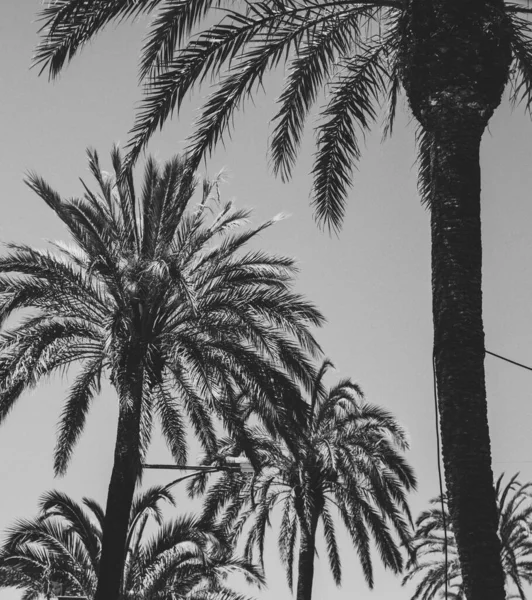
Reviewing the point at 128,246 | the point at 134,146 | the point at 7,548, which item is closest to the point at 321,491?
the point at 7,548

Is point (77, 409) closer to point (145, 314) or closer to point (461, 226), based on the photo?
point (145, 314)

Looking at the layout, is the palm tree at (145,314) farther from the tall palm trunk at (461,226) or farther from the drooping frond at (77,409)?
the tall palm trunk at (461,226)

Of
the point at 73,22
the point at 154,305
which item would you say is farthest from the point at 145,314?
the point at 73,22

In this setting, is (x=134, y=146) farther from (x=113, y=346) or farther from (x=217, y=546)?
(x=217, y=546)

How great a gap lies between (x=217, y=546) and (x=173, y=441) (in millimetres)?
2283

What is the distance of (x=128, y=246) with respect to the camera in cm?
1673

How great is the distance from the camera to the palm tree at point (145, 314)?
52.0ft

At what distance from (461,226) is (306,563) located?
17.7 metres

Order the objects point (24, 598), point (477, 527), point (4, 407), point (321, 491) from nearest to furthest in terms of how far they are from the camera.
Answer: point (477, 527)
point (4, 407)
point (24, 598)
point (321, 491)

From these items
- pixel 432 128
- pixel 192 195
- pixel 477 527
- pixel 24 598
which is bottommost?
pixel 477 527

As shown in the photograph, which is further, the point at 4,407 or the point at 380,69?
the point at 4,407

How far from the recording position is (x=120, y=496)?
15.6 metres

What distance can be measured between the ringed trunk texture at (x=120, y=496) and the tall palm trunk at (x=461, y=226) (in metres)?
8.60

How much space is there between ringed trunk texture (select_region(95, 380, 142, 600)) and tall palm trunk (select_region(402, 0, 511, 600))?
8.60 meters
